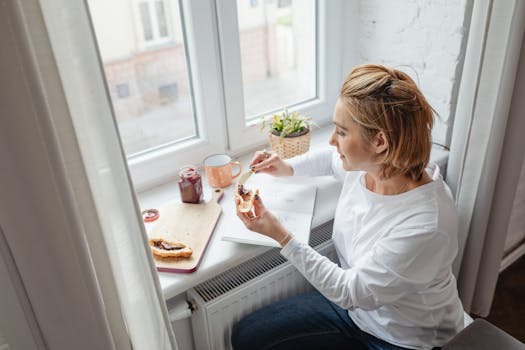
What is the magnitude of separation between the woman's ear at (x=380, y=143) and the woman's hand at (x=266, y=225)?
290mm

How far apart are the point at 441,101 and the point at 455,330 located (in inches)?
28.2

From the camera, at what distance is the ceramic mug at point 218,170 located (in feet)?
4.64

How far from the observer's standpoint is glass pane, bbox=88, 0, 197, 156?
1.32 m

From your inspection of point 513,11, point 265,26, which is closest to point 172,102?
point 265,26

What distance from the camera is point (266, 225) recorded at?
3.84ft

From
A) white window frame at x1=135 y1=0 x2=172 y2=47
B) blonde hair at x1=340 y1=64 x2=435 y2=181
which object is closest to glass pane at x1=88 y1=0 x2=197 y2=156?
white window frame at x1=135 y1=0 x2=172 y2=47

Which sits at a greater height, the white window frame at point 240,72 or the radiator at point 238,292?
the white window frame at point 240,72

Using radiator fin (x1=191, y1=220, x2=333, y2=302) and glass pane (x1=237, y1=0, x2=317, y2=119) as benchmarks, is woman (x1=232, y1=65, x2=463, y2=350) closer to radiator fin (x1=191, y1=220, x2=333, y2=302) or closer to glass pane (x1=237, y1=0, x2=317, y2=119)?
radiator fin (x1=191, y1=220, x2=333, y2=302)

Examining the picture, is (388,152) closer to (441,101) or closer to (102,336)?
(441,101)

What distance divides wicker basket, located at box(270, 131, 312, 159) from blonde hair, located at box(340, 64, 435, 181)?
39 centimetres

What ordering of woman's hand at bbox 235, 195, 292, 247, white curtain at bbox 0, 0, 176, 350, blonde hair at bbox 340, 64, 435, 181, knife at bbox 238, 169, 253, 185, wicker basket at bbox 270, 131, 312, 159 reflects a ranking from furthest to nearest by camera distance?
wicker basket at bbox 270, 131, 312, 159
knife at bbox 238, 169, 253, 185
woman's hand at bbox 235, 195, 292, 247
blonde hair at bbox 340, 64, 435, 181
white curtain at bbox 0, 0, 176, 350

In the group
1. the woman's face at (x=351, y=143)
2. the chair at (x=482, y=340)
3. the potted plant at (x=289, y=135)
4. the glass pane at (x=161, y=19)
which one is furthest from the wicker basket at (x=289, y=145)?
the chair at (x=482, y=340)

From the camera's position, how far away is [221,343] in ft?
4.23

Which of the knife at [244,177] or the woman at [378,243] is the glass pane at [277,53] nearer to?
the knife at [244,177]
